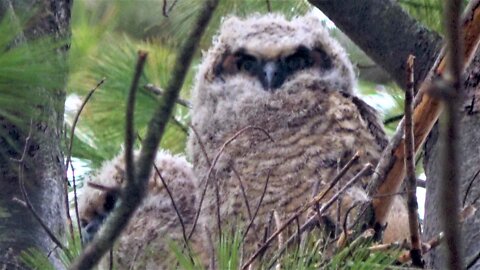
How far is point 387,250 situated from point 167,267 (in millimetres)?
1190

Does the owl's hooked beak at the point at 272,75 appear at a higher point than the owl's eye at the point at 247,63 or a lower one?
lower

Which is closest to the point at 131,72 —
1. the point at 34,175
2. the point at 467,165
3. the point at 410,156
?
the point at 34,175

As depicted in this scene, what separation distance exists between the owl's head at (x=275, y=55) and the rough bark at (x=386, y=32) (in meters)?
0.55

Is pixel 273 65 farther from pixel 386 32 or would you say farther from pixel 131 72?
pixel 386 32

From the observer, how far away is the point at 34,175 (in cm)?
232

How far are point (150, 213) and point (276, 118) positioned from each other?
483 millimetres

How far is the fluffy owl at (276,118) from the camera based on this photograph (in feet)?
9.16

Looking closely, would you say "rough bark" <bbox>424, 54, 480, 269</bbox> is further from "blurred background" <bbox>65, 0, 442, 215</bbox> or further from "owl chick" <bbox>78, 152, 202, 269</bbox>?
"owl chick" <bbox>78, 152, 202, 269</bbox>

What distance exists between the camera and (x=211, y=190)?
2865 millimetres

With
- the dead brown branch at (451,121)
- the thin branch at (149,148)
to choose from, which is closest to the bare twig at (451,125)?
the dead brown branch at (451,121)

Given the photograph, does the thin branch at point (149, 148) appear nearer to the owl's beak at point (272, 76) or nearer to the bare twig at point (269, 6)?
the owl's beak at point (272, 76)

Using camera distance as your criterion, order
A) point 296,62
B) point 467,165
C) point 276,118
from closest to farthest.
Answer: point 467,165 → point 276,118 → point 296,62

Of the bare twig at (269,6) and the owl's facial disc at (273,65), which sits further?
the bare twig at (269,6)

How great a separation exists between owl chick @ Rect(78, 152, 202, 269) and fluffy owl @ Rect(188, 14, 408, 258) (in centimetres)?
10
